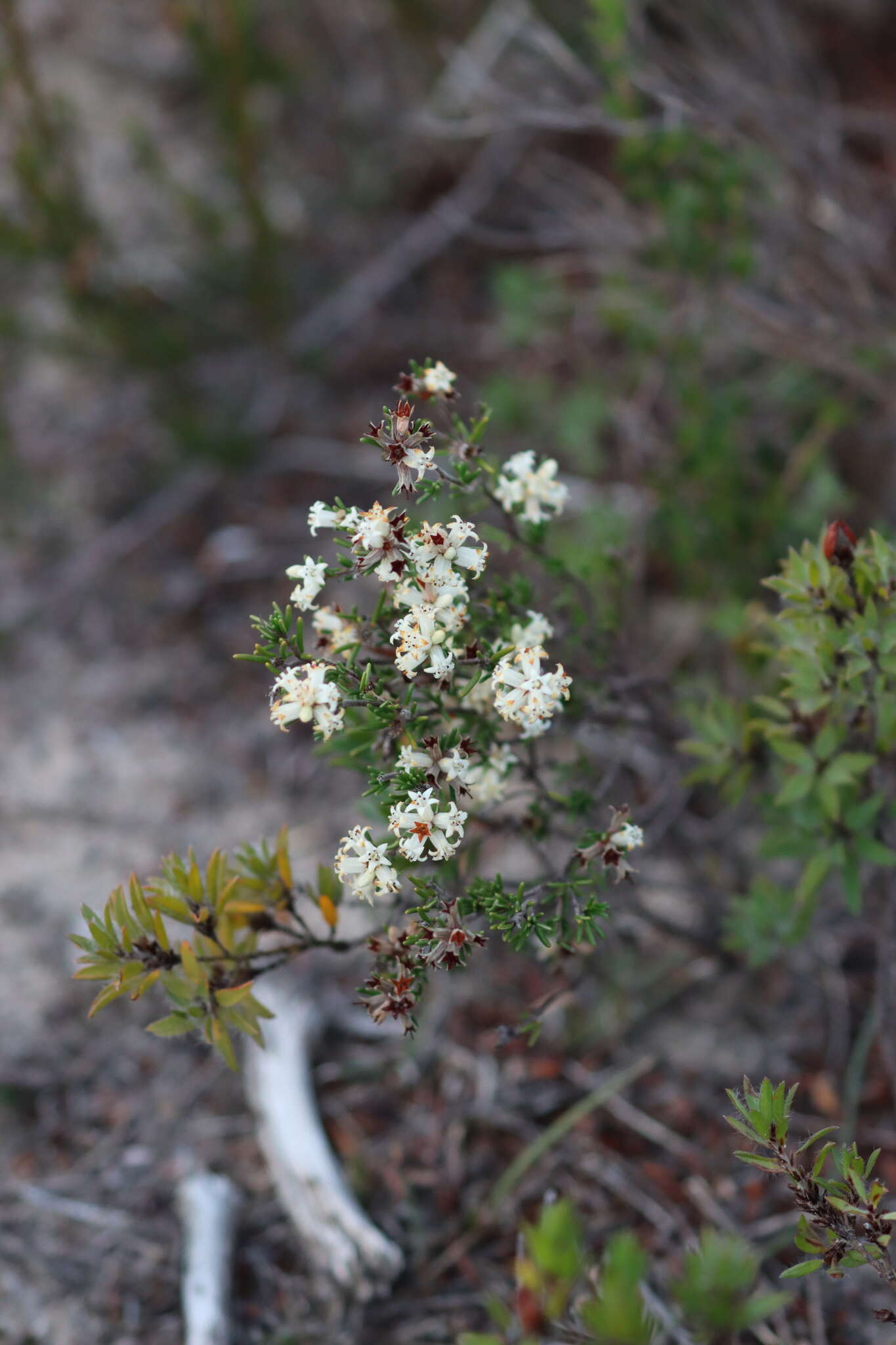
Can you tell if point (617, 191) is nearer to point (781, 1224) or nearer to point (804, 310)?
point (804, 310)

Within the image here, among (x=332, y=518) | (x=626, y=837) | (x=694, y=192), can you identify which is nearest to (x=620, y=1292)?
(x=626, y=837)

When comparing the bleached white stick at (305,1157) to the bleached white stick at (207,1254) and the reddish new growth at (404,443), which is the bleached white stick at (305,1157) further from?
the reddish new growth at (404,443)

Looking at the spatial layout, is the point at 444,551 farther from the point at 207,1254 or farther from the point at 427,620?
the point at 207,1254

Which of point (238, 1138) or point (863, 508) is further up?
point (863, 508)

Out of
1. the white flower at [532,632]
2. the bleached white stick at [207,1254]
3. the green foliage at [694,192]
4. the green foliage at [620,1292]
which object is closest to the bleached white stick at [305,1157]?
the bleached white stick at [207,1254]

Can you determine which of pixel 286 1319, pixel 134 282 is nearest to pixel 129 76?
pixel 134 282

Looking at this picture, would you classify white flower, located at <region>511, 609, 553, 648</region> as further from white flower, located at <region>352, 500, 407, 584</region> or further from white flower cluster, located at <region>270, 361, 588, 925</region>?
white flower, located at <region>352, 500, 407, 584</region>
